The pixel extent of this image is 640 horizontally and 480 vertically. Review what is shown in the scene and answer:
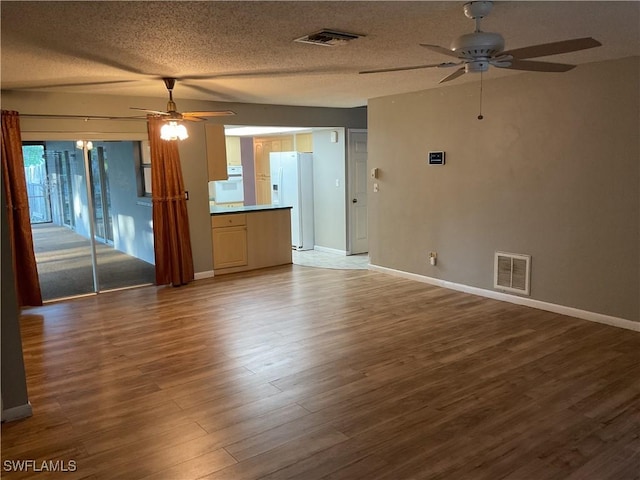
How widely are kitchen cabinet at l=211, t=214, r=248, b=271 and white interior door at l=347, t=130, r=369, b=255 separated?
76.6 inches

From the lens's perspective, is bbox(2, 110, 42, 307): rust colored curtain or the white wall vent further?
the white wall vent

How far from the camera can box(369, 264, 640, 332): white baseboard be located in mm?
4488

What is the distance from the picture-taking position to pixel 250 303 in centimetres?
552

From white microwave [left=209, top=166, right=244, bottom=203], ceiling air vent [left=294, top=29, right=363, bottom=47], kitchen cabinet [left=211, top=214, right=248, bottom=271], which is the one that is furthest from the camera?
white microwave [left=209, top=166, right=244, bottom=203]

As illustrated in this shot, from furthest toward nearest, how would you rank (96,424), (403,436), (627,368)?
(627,368), (96,424), (403,436)

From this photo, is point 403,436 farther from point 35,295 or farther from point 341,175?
point 341,175

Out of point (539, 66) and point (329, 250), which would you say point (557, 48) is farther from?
point (329, 250)

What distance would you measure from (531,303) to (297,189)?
14.8 ft

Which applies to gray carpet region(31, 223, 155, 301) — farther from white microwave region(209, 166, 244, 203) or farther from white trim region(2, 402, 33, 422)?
white microwave region(209, 166, 244, 203)

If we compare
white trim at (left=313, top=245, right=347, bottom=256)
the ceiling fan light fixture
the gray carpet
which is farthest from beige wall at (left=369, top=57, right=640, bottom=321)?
the gray carpet

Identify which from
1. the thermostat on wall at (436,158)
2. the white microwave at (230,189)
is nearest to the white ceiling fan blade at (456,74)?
the thermostat on wall at (436,158)

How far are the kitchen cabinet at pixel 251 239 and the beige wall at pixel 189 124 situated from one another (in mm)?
188

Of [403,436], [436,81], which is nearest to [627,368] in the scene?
[403,436]

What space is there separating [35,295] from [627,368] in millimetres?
5675
